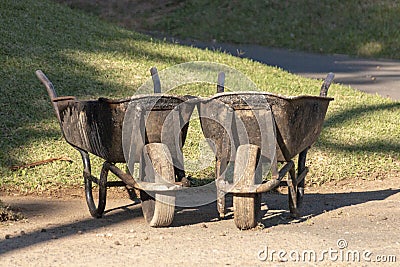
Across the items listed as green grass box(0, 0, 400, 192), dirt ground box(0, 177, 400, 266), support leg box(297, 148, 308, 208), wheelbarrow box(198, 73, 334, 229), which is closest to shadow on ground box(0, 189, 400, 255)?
dirt ground box(0, 177, 400, 266)

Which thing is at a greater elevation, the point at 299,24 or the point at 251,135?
the point at 251,135

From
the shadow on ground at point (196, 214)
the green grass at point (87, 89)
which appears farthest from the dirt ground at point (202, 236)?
the green grass at point (87, 89)

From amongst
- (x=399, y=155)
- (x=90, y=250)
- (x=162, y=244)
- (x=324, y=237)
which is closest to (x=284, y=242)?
(x=324, y=237)

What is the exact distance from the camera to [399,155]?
8.74 metres

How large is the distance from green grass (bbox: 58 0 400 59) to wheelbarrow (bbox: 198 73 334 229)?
10960mm

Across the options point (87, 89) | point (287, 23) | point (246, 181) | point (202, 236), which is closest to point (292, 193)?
point (246, 181)

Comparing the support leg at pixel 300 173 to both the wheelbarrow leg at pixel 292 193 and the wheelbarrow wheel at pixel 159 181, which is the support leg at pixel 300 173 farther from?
the wheelbarrow wheel at pixel 159 181

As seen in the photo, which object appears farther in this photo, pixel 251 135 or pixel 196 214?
pixel 196 214

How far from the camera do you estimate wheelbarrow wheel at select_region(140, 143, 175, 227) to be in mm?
5672

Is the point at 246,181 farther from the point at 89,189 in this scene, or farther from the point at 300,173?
the point at 89,189

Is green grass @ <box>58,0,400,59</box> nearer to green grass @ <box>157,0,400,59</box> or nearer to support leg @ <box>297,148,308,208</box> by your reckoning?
green grass @ <box>157,0,400,59</box>

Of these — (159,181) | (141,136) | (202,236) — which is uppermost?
(141,136)

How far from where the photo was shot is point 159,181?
5668 mm

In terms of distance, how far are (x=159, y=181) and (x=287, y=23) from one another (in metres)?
13.4
